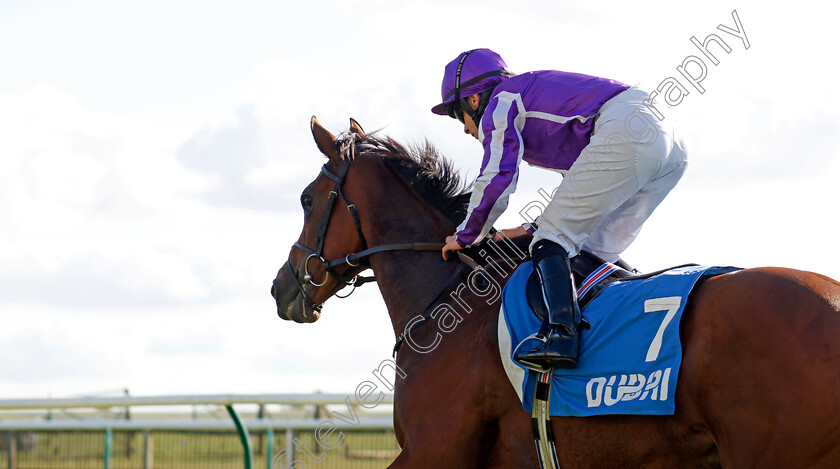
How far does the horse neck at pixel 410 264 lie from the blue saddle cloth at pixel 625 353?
28.6 inches

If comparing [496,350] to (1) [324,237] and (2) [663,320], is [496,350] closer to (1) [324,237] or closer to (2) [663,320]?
(2) [663,320]

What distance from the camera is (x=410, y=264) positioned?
429 centimetres

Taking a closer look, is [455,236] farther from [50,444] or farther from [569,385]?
[50,444]

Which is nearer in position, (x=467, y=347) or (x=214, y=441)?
(x=467, y=347)

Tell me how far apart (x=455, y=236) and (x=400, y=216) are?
452 millimetres

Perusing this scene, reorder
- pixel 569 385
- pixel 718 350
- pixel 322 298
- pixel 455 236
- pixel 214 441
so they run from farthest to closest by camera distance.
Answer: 1. pixel 214 441
2. pixel 322 298
3. pixel 455 236
4. pixel 569 385
5. pixel 718 350

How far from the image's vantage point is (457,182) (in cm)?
446

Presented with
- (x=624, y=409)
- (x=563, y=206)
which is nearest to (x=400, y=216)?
(x=563, y=206)

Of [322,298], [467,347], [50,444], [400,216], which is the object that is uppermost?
[400,216]

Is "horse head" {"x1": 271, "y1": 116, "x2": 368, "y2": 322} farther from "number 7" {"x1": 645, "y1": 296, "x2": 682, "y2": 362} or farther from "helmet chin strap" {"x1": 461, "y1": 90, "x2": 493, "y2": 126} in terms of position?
Result: "number 7" {"x1": 645, "y1": 296, "x2": 682, "y2": 362}

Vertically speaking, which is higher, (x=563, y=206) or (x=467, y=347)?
(x=563, y=206)

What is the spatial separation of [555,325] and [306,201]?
1.79 m

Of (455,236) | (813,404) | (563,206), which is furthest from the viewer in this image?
(455,236)

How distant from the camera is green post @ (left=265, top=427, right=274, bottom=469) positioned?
656 cm
